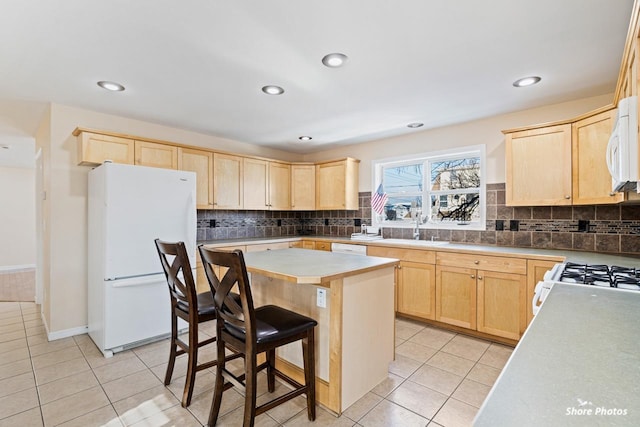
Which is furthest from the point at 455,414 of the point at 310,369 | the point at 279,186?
the point at 279,186

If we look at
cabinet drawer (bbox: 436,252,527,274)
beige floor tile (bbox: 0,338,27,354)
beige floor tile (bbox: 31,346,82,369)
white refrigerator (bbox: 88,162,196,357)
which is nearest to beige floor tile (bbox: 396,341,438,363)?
cabinet drawer (bbox: 436,252,527,274)

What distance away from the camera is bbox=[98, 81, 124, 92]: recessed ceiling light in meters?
2.57

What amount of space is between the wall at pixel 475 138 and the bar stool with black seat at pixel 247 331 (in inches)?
116

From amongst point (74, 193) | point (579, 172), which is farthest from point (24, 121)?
point (579, 172)

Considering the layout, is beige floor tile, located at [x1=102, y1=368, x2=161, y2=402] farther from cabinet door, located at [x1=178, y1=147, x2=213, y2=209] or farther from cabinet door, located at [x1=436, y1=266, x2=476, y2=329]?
cabinet door, located at [x1=436, y1=266, x2=476, y2=329]

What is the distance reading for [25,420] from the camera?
1874 millimetres

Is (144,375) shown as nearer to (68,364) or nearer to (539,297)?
(68,364)

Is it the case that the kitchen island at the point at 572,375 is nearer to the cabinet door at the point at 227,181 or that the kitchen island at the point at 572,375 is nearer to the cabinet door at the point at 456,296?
the cabinet door at the point at 456,296

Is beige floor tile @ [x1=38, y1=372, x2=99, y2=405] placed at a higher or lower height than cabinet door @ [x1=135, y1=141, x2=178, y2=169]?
lower

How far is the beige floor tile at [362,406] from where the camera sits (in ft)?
6.26

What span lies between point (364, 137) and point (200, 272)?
2821 mm

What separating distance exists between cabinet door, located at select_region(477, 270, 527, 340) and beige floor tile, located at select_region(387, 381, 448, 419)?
3.84 feet

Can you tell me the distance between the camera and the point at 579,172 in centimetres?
268

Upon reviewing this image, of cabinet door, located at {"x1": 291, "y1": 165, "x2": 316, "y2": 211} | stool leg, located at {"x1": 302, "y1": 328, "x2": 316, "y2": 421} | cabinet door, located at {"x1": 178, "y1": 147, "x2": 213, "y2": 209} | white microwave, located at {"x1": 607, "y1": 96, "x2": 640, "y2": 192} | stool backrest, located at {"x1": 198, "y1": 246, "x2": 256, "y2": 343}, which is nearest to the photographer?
white microwave, located at {"x1": 607, "y1": 96, "x2": 640, "y2": 192}
